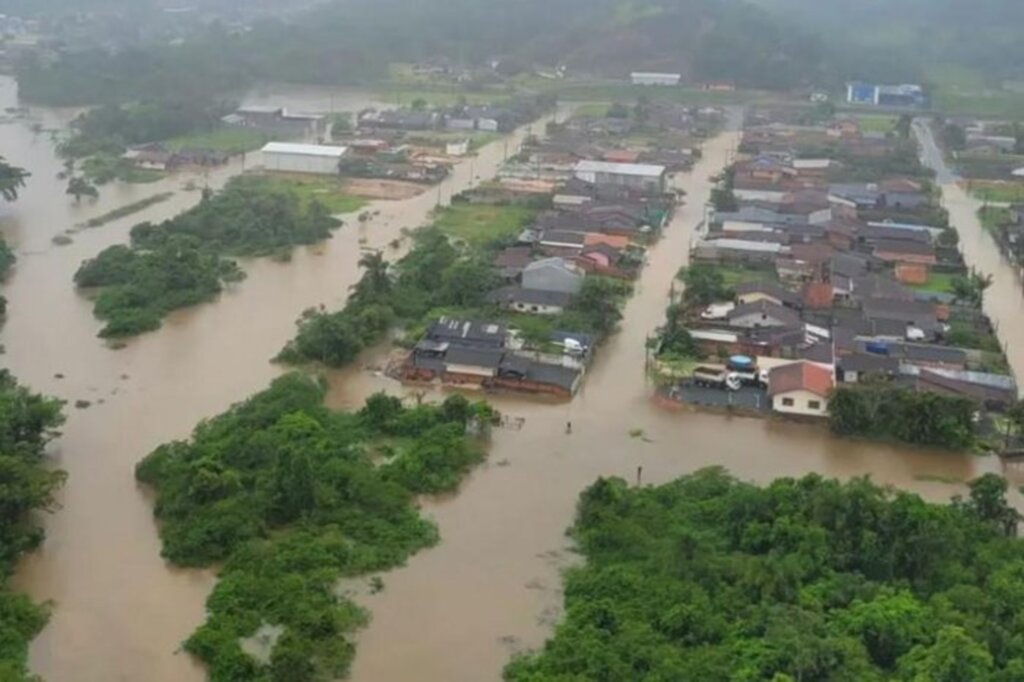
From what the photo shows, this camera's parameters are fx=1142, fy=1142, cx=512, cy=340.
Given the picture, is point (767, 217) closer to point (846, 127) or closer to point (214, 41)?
point (846, 127)

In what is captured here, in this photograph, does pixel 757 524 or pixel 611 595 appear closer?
pixel 611 595

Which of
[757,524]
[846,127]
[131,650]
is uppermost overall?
[846,127]

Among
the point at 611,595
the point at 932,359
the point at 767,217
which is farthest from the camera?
the point at 767,217

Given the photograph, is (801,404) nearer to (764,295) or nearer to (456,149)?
(764,295)

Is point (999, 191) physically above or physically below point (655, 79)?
below

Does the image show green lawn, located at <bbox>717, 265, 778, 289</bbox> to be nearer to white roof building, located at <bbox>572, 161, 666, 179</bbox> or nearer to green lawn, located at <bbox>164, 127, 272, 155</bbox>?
white roof building, located at <bbox>572, 161, 666, 179</bbox>

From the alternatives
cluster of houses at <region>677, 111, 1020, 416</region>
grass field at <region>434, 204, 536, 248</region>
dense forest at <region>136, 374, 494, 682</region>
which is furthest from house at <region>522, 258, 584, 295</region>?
dense forest at <region>136, 374, 494, 682</region>

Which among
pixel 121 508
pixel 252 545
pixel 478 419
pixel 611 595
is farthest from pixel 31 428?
pixel 611 595

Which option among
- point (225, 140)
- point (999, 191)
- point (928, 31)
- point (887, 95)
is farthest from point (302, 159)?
point (928, 31)

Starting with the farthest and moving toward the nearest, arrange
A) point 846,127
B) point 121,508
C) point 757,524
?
point 846,127 < point 121,508 < point 757,524
